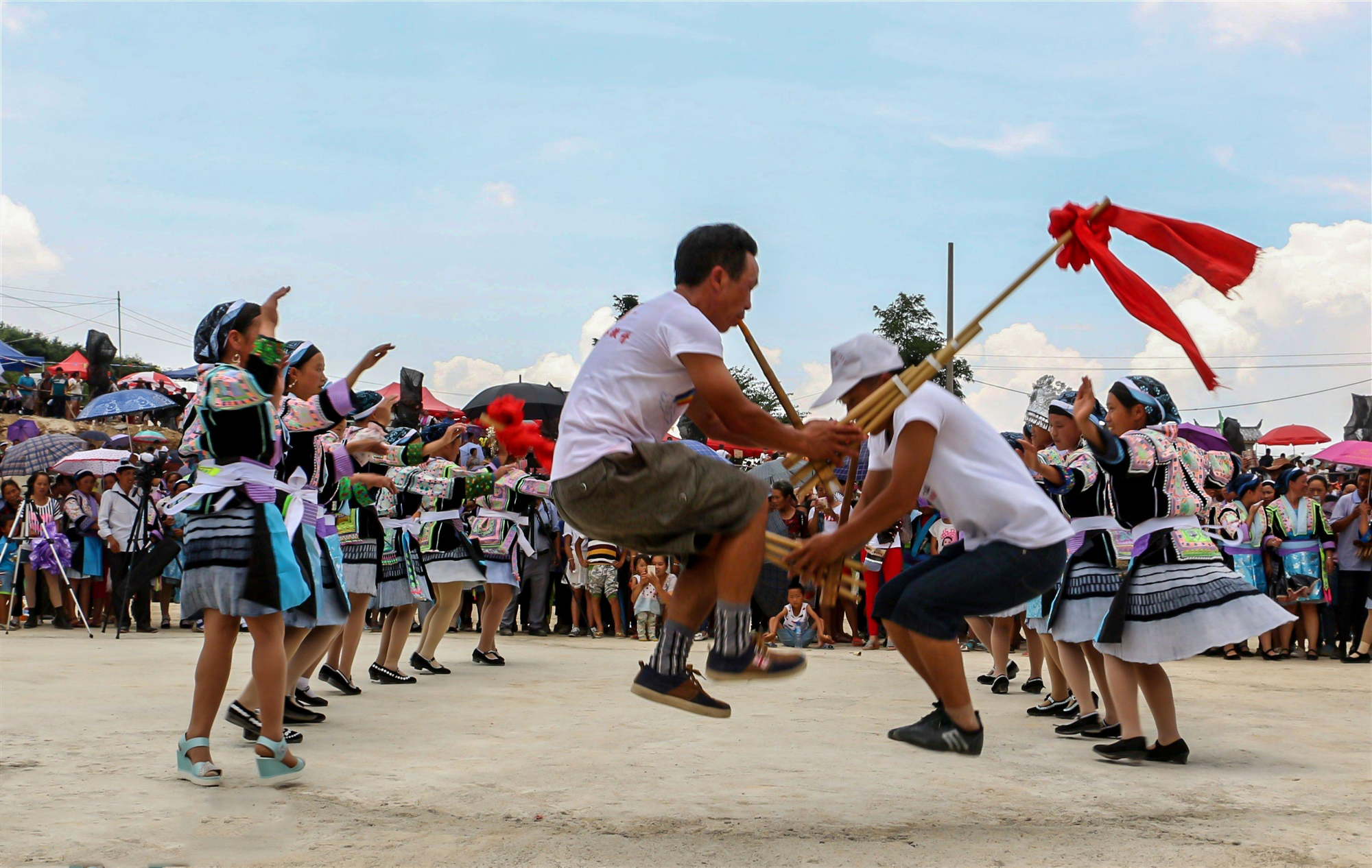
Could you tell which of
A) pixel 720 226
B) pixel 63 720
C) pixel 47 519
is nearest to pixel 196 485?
pixel 63 720

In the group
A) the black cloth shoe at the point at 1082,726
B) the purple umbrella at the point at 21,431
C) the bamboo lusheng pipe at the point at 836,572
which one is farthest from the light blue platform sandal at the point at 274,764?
the purple umbrella at the point at 21,431

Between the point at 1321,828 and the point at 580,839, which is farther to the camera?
the point at 1321,828

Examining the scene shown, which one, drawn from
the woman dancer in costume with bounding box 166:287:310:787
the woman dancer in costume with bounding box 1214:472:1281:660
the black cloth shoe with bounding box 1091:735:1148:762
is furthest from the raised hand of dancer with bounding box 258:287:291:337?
the woman dancer in costume with bounding box 1214:472:1281:660

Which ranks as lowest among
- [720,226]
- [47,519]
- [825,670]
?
[825,670]

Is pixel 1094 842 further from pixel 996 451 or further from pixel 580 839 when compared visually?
pixel 580 839

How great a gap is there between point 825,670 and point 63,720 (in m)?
6.21

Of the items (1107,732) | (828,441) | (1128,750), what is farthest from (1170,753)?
(828,441)

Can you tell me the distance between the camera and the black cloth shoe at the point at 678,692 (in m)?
4.21

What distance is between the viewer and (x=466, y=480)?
32.1ft

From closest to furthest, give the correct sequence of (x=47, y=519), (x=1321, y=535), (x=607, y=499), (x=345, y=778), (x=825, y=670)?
1. (x=607, y=499)
2. (x=345, y=778)
3. (x=825, y=670)
4. (x=1321, y=535)
5. (x=47, y=519)

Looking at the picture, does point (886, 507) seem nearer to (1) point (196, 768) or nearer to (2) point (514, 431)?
(1) point (196, 768)

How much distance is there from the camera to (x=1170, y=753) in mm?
6074

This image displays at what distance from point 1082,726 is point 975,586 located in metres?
3.32

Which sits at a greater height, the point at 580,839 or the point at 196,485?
the point at 196,485
